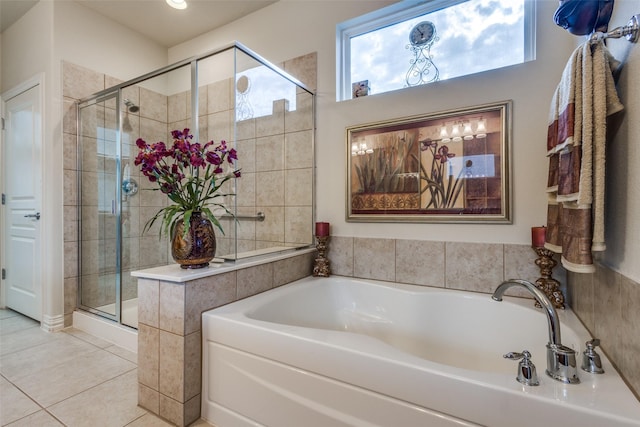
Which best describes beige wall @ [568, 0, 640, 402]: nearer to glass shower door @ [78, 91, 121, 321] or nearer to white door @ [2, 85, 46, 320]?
glass shower door @ [78, 91, 121, 321]

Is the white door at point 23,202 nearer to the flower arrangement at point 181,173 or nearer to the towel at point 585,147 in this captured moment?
the flower arrangement at point 181,173

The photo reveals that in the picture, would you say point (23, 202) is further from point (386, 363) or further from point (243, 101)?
point (386, 363)

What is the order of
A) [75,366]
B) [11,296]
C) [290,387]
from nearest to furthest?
1. [290,387]
2. [75,366]
3. [11,296]

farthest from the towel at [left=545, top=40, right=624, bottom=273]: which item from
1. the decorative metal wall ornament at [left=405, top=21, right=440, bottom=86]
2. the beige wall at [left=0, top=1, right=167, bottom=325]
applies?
the beige wall at [left=0, top=1, right=167, bottom=325]

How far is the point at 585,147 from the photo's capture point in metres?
0.99

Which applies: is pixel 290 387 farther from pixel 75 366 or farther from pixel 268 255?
pixel 75 366

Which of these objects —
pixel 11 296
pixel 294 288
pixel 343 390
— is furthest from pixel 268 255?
pixel 11 296

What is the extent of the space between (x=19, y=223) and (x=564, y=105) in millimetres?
4052

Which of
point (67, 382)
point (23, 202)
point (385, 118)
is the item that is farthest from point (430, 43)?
point (23, 202)

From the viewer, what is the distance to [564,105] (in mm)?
1163

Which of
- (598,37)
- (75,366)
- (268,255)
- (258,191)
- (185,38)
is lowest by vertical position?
(75,366)

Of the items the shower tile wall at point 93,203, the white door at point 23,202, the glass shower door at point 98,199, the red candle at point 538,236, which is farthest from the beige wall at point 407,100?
the white door at point 23,202

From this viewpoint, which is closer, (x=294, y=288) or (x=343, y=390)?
(x=343, y=390)

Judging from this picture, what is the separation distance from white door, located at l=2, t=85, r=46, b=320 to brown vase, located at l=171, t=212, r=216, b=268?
184 cm
